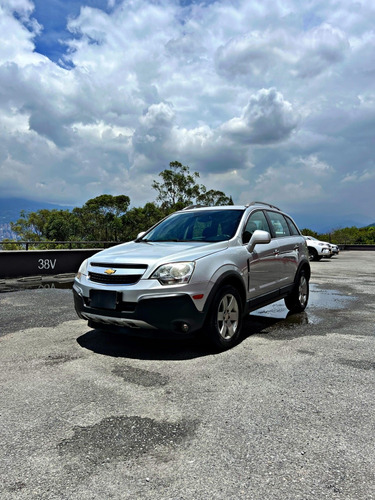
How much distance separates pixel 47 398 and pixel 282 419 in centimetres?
189

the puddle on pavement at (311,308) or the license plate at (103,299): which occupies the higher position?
the license plate at (103,299)

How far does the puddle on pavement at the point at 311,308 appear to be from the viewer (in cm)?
621

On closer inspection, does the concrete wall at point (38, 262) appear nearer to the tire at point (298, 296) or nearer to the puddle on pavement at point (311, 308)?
the puddle on pavement at point (311, 308)

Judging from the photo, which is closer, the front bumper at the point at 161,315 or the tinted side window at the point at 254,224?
the front bumper at the point at 161,315

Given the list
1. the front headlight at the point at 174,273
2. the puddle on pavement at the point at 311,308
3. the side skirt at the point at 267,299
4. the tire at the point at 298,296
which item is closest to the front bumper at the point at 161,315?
the front headlight at the point at 174,273

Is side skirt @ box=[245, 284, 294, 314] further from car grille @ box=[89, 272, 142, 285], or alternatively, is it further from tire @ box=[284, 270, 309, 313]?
car grille @ box=[89, 272, 142, 285]

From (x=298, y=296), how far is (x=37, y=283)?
7.25m

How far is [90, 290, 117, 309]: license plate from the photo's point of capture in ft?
13.4

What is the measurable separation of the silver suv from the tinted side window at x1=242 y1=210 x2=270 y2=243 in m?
0.02

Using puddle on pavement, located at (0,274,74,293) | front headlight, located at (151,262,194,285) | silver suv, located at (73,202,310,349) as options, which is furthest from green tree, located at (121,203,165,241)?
front headlight, located at (151,262,194,285)

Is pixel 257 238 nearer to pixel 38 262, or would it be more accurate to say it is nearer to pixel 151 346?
pixel 151 346

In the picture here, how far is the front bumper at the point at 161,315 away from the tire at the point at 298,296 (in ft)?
10.1

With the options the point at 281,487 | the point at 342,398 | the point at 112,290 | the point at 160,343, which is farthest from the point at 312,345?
Answer: the point at 281,487

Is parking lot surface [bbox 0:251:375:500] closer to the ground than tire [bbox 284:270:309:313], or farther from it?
closer to the ground
